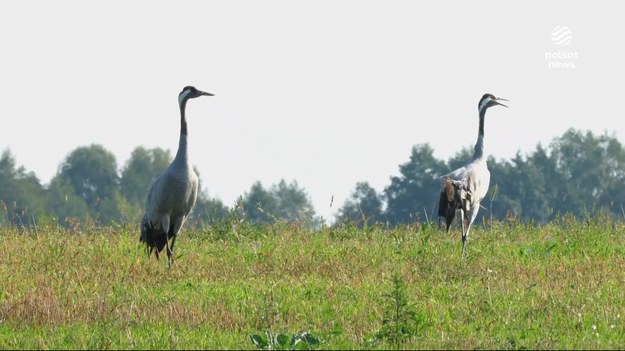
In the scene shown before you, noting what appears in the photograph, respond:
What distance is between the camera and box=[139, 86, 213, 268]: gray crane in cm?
1819

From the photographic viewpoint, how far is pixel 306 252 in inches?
681

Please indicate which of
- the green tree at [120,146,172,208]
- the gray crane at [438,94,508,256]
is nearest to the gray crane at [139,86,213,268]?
the gray crane at [438,94,508,256]

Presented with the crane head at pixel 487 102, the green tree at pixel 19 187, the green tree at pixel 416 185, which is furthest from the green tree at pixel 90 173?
the crane head at pixel 487 102

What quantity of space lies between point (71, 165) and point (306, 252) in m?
120

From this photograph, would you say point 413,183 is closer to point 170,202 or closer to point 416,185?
point 416,185

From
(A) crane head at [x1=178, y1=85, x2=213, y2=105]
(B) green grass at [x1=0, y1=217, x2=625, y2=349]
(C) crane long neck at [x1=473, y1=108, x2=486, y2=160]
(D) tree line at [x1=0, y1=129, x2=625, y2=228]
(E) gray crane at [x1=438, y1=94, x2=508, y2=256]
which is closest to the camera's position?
(B) green grass at [x1=0, y1=217, x2=625, y2=349]

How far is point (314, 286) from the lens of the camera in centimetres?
1468

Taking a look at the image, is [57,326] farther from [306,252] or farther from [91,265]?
[306,252]

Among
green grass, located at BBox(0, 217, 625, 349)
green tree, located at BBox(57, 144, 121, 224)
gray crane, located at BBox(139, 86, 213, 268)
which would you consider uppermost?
green tree, located at BBox(57, 144, 121, 224)

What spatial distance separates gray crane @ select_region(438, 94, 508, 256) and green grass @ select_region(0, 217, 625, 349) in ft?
1.00

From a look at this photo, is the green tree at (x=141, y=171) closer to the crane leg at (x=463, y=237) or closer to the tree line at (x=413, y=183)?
the tree line at (x=413, y=183)

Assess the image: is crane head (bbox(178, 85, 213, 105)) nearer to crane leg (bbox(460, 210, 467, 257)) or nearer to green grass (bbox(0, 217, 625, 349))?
green grass (bbox(0, 217, 625, 349))

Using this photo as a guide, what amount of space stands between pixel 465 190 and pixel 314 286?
18.0 ft

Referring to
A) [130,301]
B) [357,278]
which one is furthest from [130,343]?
[357,278]
